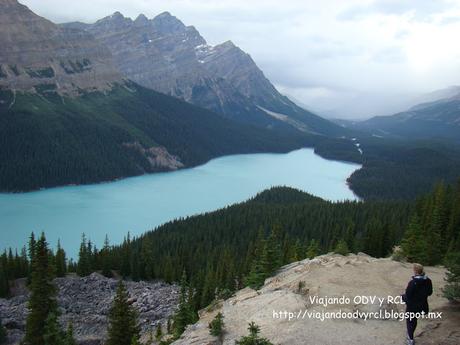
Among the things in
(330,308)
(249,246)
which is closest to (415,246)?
(330,308)

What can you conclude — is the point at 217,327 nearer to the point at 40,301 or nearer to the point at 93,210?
the point at 40,301

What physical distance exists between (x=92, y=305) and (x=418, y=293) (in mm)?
46717

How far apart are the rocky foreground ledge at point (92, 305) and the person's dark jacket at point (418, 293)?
32.5 m

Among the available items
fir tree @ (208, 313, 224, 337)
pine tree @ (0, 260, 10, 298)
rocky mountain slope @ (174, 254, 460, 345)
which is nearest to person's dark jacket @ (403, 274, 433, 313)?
rocky mountain slope @ (174, 254, 460, 345)

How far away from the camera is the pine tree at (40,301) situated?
43125 mm

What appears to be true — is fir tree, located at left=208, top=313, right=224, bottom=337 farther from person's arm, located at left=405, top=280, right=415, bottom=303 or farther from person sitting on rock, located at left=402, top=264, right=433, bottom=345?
person's arm, located at left=405, top=280, right=415, bottom=303

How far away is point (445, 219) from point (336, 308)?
4007 centimetres

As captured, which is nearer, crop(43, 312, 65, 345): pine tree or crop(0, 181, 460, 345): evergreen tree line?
crop(43, 312, 65, 345): pine tree

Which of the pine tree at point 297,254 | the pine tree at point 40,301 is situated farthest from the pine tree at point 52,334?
the pine tree at point 297,254

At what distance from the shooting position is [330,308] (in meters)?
24.9

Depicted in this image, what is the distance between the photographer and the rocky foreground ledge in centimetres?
4975

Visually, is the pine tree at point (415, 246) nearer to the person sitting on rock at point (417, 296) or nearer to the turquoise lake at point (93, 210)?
the person sitting on rock at point (417, 296)

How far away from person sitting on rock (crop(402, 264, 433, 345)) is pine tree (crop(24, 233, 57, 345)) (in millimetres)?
34925

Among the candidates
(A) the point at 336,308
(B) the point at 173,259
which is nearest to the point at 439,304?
(A) the point at 336,308
